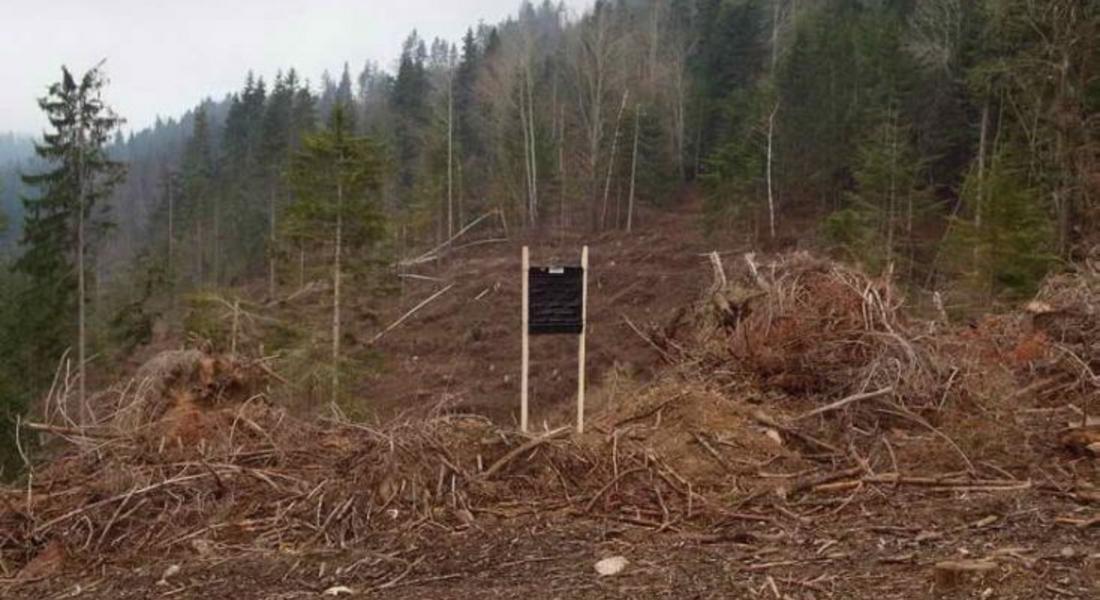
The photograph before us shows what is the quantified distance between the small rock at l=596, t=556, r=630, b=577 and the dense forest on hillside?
1065 cm

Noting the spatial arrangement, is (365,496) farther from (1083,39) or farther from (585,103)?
(585,103)

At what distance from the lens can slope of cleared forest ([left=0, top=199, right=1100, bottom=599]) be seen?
4.46m

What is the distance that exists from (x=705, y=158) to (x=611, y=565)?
43.0 m

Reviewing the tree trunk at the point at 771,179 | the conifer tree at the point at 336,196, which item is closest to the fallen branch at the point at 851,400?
the conifer tree at the point at 336,196

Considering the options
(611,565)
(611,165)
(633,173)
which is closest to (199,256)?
(611,165)

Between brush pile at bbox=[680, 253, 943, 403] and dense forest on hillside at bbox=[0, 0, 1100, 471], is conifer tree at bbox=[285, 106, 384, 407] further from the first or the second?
brush pile at bbox=[680, 253, 943, 403]

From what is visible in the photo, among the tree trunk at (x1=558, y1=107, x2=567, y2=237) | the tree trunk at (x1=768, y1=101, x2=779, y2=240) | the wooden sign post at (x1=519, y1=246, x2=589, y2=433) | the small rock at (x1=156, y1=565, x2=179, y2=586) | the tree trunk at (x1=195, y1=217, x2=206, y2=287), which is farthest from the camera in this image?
the tree trunk at (x1=195, y1=217, x2=206, y2=287)

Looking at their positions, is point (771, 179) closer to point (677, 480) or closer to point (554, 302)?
point (554, 302)

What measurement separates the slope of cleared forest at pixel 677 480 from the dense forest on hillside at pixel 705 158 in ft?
22.1

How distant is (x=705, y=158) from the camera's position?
4591 centimetres

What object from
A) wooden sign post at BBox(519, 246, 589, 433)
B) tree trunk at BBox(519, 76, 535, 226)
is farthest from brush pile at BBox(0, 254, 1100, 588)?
tree trunk at BBox(519, 76, 535, 226)

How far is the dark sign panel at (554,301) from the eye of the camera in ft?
22.0

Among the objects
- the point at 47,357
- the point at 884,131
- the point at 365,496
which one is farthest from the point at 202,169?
the point at 365,496

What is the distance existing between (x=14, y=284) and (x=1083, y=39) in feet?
108
